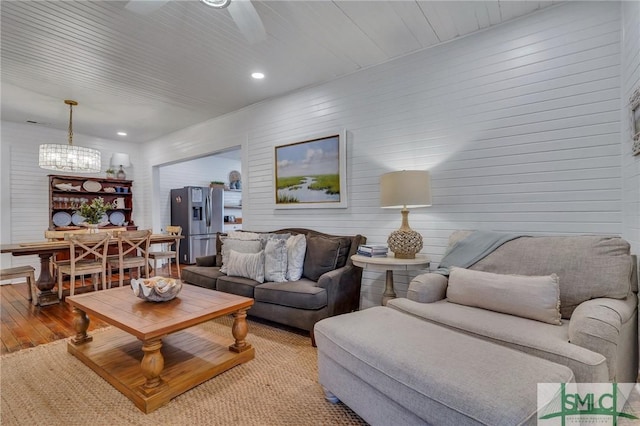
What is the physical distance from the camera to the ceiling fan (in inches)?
78.5

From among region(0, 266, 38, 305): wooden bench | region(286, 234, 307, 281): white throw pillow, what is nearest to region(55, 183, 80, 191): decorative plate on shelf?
region(0, 266, 38, 305): wooden bench

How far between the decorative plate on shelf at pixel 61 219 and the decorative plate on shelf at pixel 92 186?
572 millimetres

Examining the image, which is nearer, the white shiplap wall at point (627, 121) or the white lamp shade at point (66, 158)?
the white shiplap wall at point (627, 121)

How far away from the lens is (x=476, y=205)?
277 cm

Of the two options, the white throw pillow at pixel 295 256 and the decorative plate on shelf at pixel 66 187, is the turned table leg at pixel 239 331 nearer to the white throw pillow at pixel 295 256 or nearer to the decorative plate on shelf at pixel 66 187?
the white throw pillow at pixel 295 256

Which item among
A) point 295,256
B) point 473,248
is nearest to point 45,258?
point 295,256

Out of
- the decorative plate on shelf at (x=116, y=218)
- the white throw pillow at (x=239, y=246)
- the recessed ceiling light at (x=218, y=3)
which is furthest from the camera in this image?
the decorative plate on shelf at (x=116, y=218)

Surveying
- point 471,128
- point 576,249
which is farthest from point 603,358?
point 471,128

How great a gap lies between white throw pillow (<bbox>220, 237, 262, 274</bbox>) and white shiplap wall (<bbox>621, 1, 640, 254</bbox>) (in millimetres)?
3064

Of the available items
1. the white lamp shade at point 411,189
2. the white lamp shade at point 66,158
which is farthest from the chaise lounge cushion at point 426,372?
the white lamp shade at point 66,158

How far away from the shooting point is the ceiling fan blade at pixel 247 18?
2.04 metres

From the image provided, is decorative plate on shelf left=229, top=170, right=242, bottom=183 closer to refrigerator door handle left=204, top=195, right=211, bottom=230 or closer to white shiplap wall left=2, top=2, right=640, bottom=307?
refrigerator door handle left=204, top=195, right=211, bottom=230

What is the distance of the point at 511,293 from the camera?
191cm

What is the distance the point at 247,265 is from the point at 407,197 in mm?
1782
